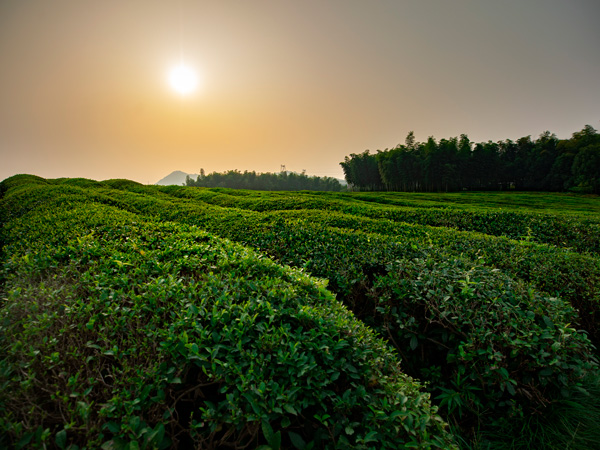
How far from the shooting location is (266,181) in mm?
114500

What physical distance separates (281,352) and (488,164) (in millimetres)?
78886

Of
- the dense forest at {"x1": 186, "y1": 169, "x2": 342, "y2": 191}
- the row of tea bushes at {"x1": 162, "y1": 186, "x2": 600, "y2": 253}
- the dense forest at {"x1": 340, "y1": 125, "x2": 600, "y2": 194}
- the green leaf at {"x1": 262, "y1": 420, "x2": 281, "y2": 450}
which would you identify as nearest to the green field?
the green leaf at {"x1": 262, "y1": 420, "x2": 281, "y2": 450}

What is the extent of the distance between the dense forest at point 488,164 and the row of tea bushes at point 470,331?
67.6 metres

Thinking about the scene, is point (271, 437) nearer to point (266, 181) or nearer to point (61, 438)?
point (61, 438)

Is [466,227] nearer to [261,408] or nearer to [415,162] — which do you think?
[261,408]

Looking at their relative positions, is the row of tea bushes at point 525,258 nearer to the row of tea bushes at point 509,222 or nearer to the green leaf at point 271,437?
the row of tea bushes at point 509,222

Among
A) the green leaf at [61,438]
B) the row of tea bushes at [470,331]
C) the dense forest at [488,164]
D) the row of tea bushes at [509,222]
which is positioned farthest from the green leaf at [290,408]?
the dense forest at [488,164]

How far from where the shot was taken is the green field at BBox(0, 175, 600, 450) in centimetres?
200

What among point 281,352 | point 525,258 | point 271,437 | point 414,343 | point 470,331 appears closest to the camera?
point 271,437

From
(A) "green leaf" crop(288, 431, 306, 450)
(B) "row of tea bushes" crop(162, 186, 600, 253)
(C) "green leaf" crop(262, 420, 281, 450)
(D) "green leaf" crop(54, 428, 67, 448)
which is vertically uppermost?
(D) "green leaf" crop(54, 428, 67, 448)

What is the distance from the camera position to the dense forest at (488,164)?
59812 millimetres

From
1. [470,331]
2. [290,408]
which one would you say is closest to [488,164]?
[470,331]

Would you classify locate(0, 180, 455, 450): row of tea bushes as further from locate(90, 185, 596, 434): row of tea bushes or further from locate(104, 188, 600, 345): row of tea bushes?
locate(104, 188, 600, 345): row of tea bushes

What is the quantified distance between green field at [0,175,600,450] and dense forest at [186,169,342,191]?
10651 cm
